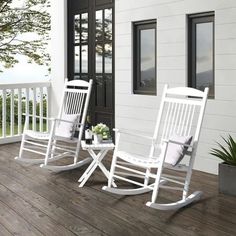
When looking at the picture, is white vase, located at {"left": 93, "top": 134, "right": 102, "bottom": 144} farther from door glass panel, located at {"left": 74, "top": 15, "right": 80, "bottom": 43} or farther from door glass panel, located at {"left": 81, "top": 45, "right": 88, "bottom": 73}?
door glass panel, located at {"left": 74, "top": 15, "right": 80, "bottom": 43}

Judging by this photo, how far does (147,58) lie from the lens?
603 centimetres

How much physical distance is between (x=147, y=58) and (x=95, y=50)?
1199mm

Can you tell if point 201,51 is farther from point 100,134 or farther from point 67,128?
point 67,128

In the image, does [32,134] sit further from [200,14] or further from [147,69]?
[200,14]

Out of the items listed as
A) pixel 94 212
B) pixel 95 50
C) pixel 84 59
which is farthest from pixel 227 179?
pixel 84 59

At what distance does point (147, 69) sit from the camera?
238 inches

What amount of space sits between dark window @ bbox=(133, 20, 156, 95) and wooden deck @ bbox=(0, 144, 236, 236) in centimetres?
169

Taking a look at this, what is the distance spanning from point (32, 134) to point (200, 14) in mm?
2612

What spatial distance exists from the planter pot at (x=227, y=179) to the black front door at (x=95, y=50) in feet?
8.49

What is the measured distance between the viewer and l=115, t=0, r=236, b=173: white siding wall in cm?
485

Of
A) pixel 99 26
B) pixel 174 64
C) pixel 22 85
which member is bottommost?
pixel 22 85

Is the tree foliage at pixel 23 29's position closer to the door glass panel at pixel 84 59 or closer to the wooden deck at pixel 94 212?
the door glass panel at pixel 84 59

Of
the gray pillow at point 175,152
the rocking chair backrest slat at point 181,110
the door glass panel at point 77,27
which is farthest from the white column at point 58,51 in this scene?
the gray pillow at point 175,152

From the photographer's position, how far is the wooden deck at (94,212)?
3.37m
